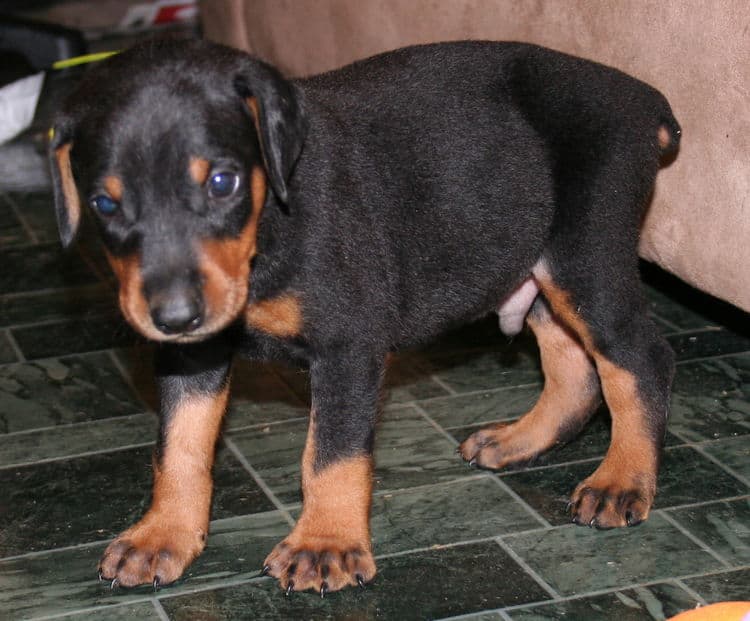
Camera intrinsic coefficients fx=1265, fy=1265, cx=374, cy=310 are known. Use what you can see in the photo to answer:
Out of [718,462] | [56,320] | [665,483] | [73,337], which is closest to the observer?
[665,483]

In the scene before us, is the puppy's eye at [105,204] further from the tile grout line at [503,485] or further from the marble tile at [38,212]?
the marble tile at [38,212]

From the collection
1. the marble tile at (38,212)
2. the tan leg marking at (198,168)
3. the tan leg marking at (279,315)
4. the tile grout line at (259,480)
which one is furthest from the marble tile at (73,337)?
the tan leg marking at (198,168)

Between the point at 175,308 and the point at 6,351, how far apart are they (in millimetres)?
2465

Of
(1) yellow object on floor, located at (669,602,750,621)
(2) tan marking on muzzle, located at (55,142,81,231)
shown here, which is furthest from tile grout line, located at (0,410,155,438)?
(1) yellow object on floor, located at (669,602,750,621)

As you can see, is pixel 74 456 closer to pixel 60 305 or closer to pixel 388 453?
pixel 388 453

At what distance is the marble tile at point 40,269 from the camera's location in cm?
580

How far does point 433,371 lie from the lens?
15.9 feet

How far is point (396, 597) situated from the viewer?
129 inches

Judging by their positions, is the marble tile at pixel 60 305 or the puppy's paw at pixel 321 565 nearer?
the puppy's paw at pixel 321 565

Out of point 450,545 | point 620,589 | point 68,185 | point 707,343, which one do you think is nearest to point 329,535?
point 450,545

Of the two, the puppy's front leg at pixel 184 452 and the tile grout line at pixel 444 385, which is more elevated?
the puppy's front leg at pixel 184 452

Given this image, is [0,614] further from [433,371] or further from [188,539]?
[433,371]

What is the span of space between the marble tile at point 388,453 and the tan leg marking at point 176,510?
0.41m

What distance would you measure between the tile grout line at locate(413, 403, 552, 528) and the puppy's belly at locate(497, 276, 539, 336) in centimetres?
41
